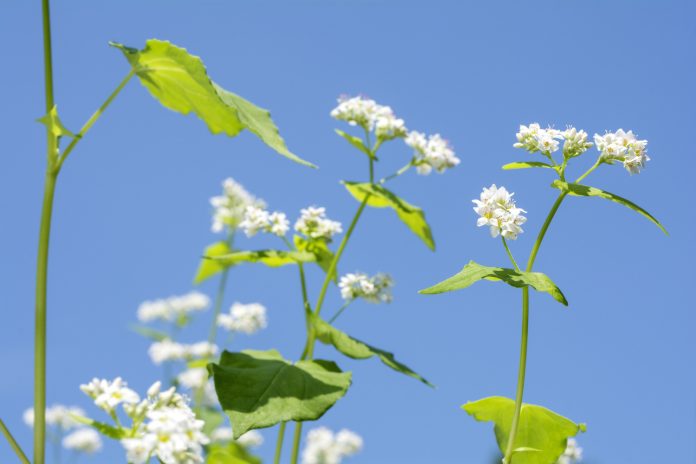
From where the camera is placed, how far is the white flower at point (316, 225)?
3.73 m

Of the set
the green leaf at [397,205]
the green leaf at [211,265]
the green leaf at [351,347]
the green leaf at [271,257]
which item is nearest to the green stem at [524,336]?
the green leaf at [351,347]

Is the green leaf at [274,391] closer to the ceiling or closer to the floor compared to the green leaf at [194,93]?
closer to the floor

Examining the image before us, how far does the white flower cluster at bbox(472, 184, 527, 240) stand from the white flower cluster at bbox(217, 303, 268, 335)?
3.62 metres

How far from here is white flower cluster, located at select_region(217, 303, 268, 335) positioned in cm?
576

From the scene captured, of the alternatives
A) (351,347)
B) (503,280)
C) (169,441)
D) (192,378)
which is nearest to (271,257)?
(351,347)

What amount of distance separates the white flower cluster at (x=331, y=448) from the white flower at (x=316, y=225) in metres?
3.66

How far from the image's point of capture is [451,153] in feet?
12.7

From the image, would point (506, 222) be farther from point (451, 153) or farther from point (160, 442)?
point (451, 153)

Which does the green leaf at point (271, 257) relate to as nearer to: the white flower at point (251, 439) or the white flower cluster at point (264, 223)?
the white flower cluster at point (264, 223)

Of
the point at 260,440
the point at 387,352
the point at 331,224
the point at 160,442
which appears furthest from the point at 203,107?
the point at 260,440

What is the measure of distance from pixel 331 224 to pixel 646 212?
5.55 ft

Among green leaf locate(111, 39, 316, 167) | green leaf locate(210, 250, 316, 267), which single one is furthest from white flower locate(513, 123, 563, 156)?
green leaf locate(210, 250, 316, 267)

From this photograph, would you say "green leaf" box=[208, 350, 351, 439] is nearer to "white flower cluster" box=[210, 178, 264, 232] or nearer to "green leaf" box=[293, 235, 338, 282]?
"green leaf" box=[293, 235, 338, 282]

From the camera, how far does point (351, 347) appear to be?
322 cm
